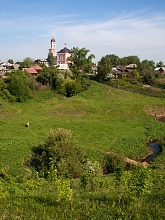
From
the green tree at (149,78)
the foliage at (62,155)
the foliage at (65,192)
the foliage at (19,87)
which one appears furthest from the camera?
the green tree at (149,78)

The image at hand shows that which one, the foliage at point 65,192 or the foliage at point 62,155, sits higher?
the foliage at point 65,192

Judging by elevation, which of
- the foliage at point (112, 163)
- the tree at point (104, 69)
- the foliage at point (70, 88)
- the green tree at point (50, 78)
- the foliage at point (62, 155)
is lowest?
the foliage at point (112, 163)

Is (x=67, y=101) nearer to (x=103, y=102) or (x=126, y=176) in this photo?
(x=103, y=102)

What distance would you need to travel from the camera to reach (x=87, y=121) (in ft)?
116

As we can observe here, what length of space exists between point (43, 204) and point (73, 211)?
150cm

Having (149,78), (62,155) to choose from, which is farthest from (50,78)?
(62,155)

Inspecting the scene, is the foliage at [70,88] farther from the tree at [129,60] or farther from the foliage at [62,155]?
the tree at [129,60]

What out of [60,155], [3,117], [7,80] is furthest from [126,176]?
[7,80]

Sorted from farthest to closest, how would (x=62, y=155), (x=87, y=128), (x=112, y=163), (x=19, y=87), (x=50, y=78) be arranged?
1. (x=50, y=78)
2. (x=19, y=87)
3. (x=87, y=128)
4. (x=112, y=163)
5. (x=62, y=155)

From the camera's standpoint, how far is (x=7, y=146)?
82.4ft

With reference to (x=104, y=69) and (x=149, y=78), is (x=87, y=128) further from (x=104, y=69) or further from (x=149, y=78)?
(x=149, y=78)

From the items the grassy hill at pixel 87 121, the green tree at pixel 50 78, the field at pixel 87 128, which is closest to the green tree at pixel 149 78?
the field at pixel 87 128

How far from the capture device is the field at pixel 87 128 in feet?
34.0

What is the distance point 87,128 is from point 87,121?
9.66 ft
